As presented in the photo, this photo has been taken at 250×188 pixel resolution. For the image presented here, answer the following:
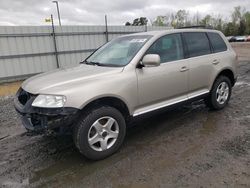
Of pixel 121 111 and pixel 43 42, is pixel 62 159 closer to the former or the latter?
pixel 121 111

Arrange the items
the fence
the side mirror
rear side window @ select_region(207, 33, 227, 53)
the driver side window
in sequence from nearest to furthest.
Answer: the side mirror → the driver side window → rear side window @ select_region(207, 33, 227, 53) → the fence

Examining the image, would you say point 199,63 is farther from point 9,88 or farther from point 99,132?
point 9,88

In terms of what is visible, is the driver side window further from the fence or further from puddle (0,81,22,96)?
puddle (0,81,22,96)

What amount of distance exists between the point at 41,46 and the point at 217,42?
7662mm

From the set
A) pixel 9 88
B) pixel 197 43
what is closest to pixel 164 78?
pixel 197 43

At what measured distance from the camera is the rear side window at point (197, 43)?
4.79 metres

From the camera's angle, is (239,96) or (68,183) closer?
(68,183)

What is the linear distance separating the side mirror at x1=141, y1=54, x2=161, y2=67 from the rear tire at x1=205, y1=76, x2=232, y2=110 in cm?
201

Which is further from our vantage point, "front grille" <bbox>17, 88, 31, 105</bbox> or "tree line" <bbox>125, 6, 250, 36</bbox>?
"tree line" <bbox>125, 6, 250, 36</bbox>

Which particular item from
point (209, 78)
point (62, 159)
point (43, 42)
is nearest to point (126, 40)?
point (209, 78)

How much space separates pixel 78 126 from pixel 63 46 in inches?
341

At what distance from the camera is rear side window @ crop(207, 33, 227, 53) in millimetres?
5309

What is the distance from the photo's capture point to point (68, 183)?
10.3 ft

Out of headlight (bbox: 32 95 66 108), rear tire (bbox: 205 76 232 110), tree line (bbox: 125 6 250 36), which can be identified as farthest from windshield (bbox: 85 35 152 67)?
tree line (bbox: 125 6 250 36)
